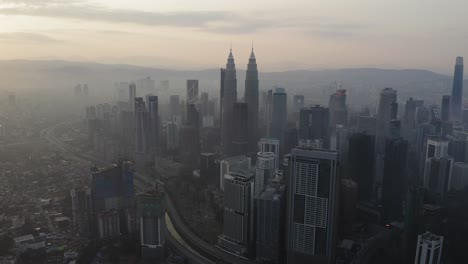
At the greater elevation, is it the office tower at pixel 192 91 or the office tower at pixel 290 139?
the office tower at pixel 192 91

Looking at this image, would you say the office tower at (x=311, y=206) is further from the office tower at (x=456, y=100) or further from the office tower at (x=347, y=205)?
the office tower at (x=456, y=100)

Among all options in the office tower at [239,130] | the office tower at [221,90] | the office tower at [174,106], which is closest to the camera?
the office tower at [239,130]

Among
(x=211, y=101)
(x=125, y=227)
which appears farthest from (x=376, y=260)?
(x=211, y=101)

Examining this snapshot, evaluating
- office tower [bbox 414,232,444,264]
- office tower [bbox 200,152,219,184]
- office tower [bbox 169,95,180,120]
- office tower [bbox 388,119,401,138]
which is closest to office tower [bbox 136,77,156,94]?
office tower [bbox 169,95,180,120]

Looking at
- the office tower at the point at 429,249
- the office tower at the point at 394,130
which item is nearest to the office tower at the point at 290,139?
the office tower at the point at 394,130

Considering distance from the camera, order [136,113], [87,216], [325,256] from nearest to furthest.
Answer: [325,256], [87,216], [136,113]

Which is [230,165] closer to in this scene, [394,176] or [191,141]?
[191,141]

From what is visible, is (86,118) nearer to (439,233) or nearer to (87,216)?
(87,216)

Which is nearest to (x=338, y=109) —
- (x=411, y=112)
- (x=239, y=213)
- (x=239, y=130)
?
(x=411, y=112)
